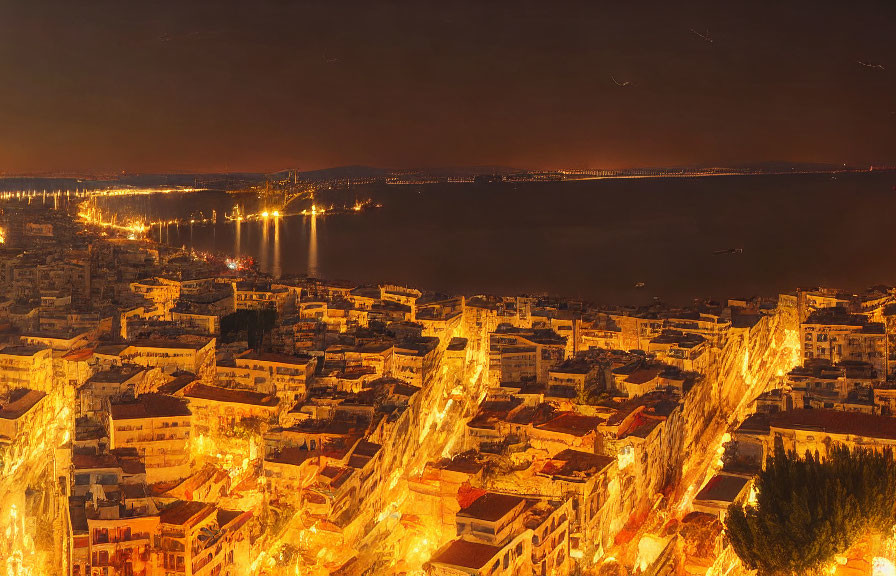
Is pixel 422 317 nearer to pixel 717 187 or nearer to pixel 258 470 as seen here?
pixel 258 470

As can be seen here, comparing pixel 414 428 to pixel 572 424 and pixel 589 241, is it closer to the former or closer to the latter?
pixel 572 424

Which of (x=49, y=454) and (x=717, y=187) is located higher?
(x=717, y=187)

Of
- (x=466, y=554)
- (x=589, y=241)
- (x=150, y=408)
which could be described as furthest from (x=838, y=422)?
(x=589, y=241)

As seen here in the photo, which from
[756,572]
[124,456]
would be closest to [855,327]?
[756,572]

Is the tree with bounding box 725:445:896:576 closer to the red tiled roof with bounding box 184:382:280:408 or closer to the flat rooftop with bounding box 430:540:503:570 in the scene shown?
the flat rooftop with bounding box 430:540:503:570

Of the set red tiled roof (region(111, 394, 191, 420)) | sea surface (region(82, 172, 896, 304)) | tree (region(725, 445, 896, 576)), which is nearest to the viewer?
tree (region(725, 445, 896, 576))

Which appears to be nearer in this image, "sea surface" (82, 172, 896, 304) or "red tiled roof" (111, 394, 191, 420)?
"red tiled roof" (111, 394, 191, 420)

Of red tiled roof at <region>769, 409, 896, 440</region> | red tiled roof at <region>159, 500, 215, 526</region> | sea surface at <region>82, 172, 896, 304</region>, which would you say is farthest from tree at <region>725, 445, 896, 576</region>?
sea surface at <region>82, 172, 896, 304</region>
